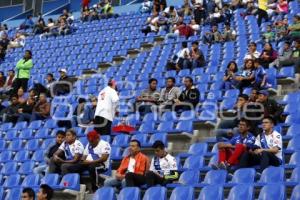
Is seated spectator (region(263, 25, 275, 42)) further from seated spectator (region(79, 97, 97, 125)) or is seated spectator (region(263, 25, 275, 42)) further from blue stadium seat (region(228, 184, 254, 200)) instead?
blue stadium seat (region(228, 184, 254, 200))

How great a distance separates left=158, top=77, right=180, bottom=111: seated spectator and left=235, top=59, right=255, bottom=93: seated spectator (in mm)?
1125

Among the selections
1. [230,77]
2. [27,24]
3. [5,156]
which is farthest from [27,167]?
[27,24]

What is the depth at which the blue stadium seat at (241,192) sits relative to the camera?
765 centimetres

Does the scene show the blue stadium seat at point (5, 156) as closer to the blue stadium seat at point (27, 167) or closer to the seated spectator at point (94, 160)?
the blue stadium seat at point (27, 167)

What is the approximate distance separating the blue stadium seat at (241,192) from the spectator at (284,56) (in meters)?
6.15

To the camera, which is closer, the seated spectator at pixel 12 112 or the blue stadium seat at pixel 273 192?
the blue stadium seat at pixel 273 192

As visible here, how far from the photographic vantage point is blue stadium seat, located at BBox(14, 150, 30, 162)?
39.6 ft

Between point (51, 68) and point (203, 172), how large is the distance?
36.3 feet

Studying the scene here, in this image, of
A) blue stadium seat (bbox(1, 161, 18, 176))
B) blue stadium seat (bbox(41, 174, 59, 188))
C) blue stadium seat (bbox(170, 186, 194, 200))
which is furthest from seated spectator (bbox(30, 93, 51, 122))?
blue stadium seat (bbox(170, 186, 194, 200))

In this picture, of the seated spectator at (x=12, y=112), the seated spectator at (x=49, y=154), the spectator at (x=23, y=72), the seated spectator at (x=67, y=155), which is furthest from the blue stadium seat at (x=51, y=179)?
the spectator at (x=23, y=72)

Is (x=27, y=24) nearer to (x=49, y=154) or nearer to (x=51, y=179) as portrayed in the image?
(x=49, y=154)

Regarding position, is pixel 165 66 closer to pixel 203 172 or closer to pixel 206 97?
pixel 206 97

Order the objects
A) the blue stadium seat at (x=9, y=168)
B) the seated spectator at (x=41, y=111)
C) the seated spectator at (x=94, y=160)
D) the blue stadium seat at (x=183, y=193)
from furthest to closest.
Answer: the seated spectator at (x=41, y=111), the blue stadium seat at (x=9, y=168), the seated spectator at (x=94, y=160), the blue stadium seat at (x=183, y=193)

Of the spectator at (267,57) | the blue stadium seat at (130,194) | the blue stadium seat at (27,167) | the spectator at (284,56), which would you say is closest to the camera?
the blue stadium seat at (130,194)
